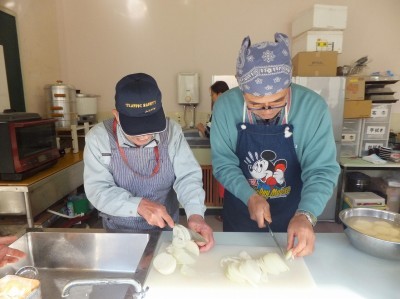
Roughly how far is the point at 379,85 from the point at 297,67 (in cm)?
104

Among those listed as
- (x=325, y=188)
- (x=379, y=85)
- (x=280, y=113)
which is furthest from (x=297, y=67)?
(x=325, y=188)

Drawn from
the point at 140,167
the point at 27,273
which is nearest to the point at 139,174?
the point at 140,167

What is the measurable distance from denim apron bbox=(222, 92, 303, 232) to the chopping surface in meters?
0.42

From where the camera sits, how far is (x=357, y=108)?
349 centimetres

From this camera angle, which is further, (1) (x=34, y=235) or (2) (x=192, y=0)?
(2) (x=192, y=0)

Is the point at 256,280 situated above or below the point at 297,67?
below

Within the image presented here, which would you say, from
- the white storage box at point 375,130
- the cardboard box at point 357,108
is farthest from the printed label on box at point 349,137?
the cardboard box at point 357,108

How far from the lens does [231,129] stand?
4.68 feet

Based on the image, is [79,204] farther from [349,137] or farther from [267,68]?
[349,137]

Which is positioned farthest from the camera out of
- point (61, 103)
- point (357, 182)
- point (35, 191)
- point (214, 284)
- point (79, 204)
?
point (357, 182)

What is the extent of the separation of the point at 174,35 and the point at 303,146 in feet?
10.9

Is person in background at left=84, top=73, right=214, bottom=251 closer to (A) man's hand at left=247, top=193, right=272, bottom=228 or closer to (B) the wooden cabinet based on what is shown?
(A) man's hand at left=247, top=193, right=272, bottom=228

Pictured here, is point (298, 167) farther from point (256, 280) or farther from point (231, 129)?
point (256, 280)

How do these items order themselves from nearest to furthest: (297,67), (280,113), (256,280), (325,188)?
(256,280) < (325,188) < (280,113) < (297,67)
